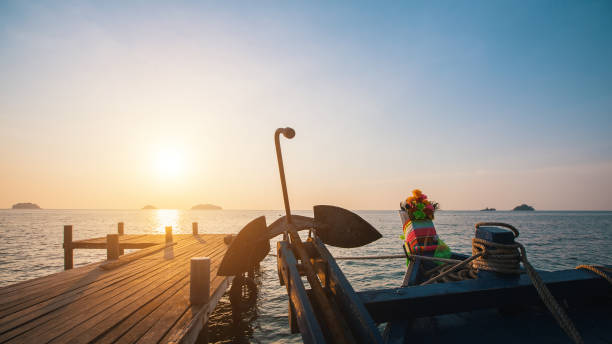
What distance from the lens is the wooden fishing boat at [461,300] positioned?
1924 mm

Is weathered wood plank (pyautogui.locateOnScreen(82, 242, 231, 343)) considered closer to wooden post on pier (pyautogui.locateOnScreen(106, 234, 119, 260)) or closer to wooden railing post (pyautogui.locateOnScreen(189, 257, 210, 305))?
wooden railing post (pyautogui.locateOnScreen(189, 257, 210, 305))

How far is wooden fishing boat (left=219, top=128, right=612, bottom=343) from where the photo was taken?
1.92 metres

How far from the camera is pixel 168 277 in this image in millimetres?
7105

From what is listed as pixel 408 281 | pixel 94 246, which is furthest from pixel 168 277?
pixel 94 246

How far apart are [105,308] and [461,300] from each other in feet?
18.9

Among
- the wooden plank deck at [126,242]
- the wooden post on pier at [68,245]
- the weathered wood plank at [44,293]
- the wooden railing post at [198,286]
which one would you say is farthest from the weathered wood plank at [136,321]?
the wooden plank deck at [126,242]

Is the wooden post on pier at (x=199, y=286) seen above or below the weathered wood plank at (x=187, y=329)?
above

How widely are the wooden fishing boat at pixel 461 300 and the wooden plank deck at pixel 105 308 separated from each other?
2.31 metres

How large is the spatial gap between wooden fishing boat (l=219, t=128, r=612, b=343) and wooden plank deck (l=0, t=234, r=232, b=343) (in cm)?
231

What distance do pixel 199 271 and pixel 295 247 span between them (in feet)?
10.1

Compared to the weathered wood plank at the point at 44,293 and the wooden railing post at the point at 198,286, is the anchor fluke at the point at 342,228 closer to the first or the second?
the wooden railing post at the point at 198,286

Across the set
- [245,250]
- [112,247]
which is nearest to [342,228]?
[245,250]

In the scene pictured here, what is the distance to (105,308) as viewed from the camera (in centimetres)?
474

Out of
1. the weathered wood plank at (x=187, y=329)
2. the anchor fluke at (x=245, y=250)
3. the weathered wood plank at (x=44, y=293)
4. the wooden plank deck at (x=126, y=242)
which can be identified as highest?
the anchor fluke at (x=245, y=250)
